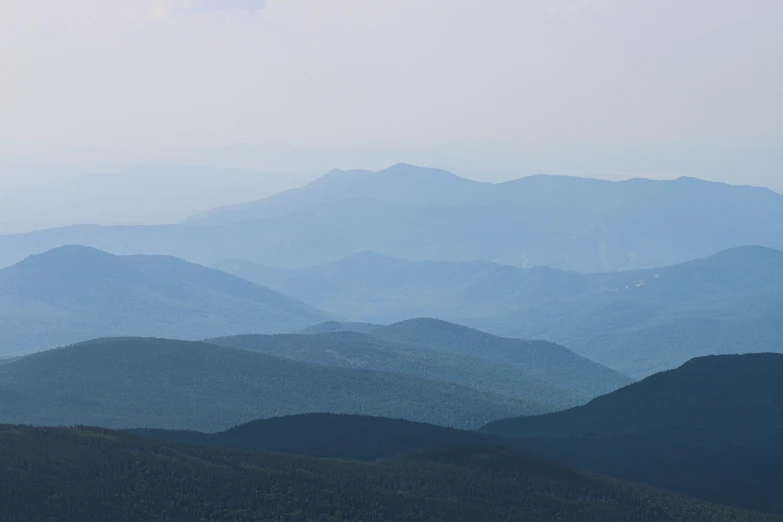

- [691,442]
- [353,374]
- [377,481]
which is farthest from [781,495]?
[353,374]

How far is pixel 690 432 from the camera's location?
113 metres

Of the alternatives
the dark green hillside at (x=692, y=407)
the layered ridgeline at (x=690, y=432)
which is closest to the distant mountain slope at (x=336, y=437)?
the layered ridgeline at (x=690, y=432)

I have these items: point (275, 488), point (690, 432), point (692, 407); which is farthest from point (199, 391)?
point (275, 488)

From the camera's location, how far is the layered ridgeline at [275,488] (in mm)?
71562

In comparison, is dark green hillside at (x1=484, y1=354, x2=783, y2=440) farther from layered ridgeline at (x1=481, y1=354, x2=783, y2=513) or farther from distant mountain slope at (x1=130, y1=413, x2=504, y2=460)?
distant mountain slope at (x1=130, y1=413, x2=504, y2=460)

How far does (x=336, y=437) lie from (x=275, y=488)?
1401 inches

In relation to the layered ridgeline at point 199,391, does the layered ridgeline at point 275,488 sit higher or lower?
lower

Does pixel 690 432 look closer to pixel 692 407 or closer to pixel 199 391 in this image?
pixel 692 407

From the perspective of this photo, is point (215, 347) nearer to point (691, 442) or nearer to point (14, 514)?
point (691, 442)

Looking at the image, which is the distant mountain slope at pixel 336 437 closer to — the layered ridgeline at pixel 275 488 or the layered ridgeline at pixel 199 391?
the layered ridgeline at pixel 275 488

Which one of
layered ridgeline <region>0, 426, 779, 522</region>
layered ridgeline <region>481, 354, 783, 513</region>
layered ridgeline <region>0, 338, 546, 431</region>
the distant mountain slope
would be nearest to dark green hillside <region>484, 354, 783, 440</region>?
layered ridgeline <region>481, 354, 783, 513</region>

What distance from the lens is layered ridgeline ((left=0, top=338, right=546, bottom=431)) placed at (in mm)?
141000

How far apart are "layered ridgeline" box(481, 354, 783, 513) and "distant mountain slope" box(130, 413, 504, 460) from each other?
922 centimetres

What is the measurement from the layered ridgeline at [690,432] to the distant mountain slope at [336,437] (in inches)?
363
